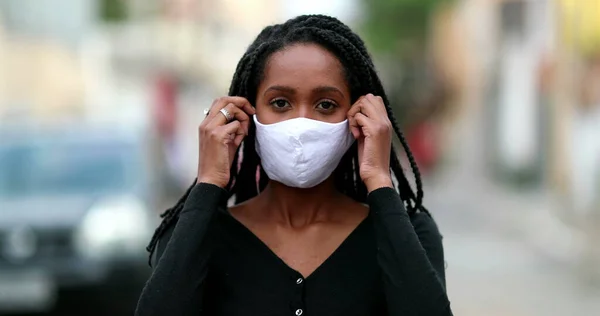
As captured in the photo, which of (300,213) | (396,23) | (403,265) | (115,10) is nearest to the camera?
(403,265)

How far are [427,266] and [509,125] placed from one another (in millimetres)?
23135

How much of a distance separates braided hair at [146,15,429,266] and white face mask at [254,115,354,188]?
81mm

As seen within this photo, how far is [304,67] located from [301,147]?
19 centimetres

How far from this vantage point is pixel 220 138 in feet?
8.41

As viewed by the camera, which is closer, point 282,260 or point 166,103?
point 282,260

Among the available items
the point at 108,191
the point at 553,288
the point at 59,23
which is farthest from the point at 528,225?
the point at 59,23

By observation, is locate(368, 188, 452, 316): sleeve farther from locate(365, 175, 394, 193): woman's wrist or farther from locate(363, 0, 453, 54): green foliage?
locate(363, 0, 453, 54): green foliage

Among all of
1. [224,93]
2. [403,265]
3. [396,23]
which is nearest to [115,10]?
[396,23]

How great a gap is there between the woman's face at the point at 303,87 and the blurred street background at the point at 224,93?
367 mm

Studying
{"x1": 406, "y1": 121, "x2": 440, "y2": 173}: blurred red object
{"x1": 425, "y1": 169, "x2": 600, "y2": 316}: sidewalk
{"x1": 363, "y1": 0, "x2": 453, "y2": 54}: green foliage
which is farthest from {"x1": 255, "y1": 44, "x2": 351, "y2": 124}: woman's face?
{"x1": 363, "y1": 0, "x2": 453, "y2": 54}: green foliage

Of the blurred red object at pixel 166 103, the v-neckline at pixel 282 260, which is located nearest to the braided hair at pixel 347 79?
the v-neckline at pixel 282 260

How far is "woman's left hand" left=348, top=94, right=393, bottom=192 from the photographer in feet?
8.36

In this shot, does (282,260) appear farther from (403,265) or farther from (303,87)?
(303,87)

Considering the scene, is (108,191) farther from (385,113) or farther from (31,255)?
(385,113)
